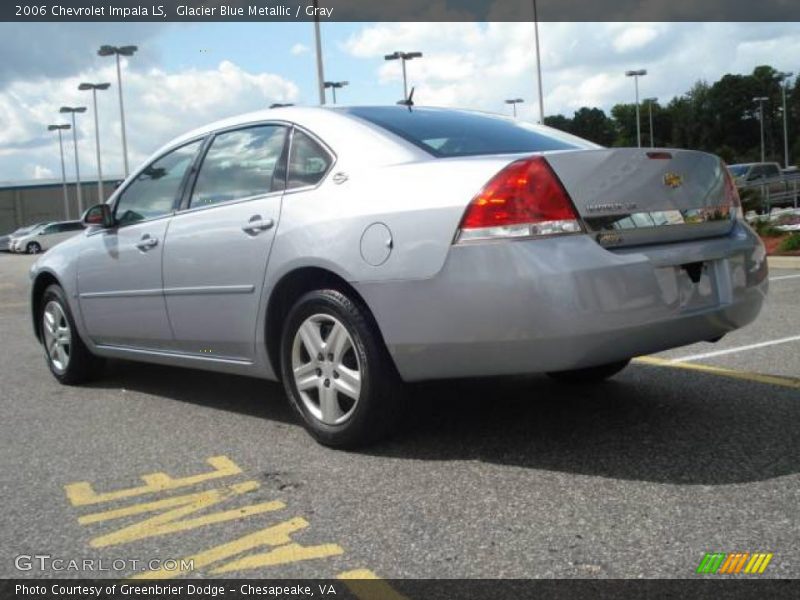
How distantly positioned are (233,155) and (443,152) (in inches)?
51.3

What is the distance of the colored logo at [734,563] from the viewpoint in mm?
2447

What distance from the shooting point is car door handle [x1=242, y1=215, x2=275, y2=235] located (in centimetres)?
402

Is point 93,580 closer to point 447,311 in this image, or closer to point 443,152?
point 447,311

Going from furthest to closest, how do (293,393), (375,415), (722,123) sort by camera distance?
(722,123) → (293,393) → (375,415)

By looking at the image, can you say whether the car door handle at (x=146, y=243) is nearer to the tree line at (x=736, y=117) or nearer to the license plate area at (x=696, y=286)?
the license plate area at (x=696, y=286)

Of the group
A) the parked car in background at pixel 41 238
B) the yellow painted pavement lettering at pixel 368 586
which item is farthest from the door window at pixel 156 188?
the parked car in background at pixel 41 238

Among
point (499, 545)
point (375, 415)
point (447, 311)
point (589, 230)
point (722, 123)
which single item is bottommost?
point (499, 545)

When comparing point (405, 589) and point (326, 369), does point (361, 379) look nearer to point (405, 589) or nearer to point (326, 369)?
point (326, 369)

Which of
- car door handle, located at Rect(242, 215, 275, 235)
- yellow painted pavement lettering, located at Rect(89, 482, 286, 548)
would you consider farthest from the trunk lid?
yellow painted pavement lettering, located at Rect(89, 482, 286, 548)

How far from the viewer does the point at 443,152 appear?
3766 millimetres

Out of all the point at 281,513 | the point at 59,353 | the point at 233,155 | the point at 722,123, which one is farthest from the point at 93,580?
the point at 722,123

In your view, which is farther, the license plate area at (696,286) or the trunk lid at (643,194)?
the license plate area at (696,286)

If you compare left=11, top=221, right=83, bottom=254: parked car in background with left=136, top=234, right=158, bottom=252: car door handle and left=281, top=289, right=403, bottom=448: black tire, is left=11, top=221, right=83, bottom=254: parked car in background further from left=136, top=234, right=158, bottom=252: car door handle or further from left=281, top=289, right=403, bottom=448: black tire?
left=281, top=289, right=403, bottom=448: black tire

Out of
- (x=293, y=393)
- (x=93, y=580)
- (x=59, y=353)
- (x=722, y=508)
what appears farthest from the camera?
(x=59, y=353)
